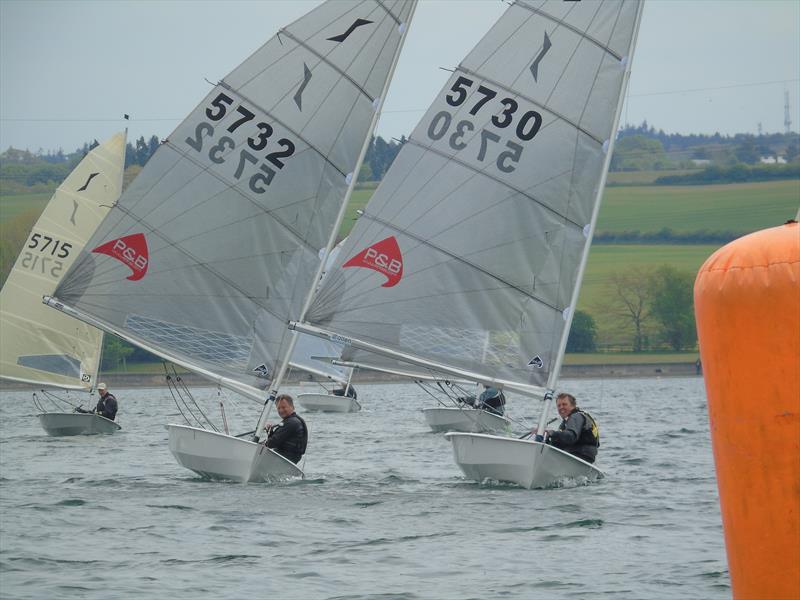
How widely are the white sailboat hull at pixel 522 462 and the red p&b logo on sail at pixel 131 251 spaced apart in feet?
16.9

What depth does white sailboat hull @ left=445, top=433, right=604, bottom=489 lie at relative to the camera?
14.9 m

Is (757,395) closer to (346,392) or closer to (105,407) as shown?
(105,407)

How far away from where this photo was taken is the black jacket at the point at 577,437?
15227 millimetres

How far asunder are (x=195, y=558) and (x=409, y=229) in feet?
23.2

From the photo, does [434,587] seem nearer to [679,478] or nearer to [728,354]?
[728,354]

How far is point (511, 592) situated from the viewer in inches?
356

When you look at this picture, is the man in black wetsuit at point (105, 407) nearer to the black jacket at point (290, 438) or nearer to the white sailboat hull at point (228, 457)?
the white sailboat hull at point (228, 457)

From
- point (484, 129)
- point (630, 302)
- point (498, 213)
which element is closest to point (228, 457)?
point (498, 213)

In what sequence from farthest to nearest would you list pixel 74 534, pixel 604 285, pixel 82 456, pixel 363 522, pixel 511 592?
pixel 604 285, pixel 82 456, pixel 363 522, pixel 74 534, pixel 511 592

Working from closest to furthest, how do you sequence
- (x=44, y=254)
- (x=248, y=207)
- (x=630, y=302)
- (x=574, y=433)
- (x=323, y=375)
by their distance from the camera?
(x=574, y=433) < (x=248, y=207) < (x=44, y=254) < (x=323, y=375) < (x=630, y=302)

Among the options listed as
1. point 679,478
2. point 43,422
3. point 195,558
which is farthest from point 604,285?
point 195,558

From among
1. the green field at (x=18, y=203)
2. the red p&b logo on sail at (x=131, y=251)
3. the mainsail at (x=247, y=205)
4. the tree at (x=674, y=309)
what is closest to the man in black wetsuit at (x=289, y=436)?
the mainsail at (x=247, y=205)

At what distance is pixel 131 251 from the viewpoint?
17328mm

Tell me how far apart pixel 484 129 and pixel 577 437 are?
4211mm
